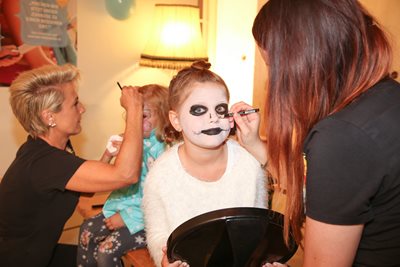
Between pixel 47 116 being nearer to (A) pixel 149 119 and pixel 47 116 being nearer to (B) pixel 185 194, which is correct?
(A) pixel 149 119

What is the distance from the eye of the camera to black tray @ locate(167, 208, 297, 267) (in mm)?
674

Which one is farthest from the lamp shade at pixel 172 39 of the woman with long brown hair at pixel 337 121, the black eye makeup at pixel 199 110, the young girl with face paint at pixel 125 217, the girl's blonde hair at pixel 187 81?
the woman with long brown hair at pixel 337 121

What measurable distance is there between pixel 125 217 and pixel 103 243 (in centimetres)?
11

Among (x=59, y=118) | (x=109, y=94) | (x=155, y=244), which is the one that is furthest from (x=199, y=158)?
(x=109, y=94)

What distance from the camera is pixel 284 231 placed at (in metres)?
0.72

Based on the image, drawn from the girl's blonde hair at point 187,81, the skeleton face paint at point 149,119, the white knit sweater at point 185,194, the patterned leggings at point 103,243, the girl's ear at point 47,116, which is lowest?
the patterned leggings at point 103,243

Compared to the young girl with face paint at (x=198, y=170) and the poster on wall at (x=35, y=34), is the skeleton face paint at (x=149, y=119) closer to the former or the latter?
the young girl with face paint at (x=198, y=170)

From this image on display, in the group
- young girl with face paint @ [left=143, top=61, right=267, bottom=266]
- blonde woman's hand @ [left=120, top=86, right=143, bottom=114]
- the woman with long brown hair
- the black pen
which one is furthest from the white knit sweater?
the woman with long brown hair

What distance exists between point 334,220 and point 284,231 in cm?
17

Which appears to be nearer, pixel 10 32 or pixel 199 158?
pixel 199 158

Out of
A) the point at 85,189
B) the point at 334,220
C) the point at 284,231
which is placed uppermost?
the point at 334,220

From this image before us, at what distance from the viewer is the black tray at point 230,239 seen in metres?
0.67

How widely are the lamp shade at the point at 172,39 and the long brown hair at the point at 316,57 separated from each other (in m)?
1.36

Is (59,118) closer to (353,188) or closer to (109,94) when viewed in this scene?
(109,94)
